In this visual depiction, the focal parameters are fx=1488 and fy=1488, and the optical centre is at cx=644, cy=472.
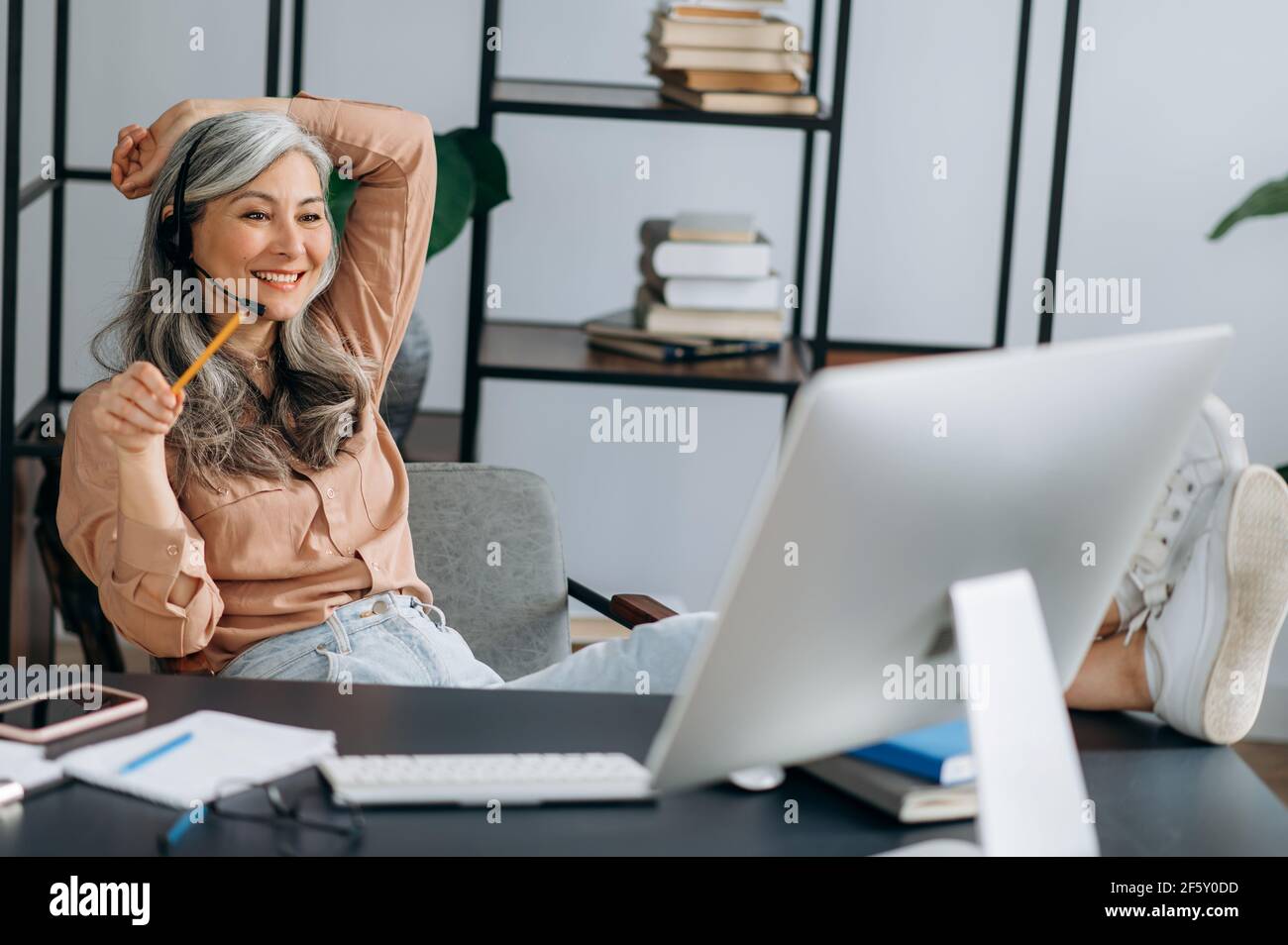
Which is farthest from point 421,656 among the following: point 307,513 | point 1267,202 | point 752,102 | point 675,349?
point 1267,202

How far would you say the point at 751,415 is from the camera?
354 centimetres

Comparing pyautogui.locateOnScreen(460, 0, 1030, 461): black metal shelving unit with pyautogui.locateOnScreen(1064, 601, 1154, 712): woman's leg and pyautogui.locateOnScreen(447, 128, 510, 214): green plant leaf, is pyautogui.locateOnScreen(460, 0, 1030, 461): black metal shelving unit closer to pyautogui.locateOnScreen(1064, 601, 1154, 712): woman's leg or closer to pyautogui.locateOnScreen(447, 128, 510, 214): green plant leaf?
pyautogui.locateOnScreen(447, 128, 510, 214): green plant leaf

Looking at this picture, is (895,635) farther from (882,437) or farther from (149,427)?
(149,427)

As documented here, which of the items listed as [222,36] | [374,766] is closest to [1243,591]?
[374,766]

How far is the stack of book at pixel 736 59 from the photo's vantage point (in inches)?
104

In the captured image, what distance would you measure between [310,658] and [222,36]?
1.92m

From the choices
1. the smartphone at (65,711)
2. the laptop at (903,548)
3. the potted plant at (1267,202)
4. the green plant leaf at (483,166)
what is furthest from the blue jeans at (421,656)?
the potted plant at (1267,202)

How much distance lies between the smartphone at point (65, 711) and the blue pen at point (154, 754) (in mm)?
85

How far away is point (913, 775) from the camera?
1.17 m

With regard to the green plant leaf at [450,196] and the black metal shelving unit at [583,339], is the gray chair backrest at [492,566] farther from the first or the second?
the green plant leaf at [450,196]

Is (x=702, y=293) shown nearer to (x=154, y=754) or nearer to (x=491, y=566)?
(x=491, y=566)

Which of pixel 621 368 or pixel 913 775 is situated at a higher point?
pixel 621 368

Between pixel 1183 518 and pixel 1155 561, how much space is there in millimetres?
84

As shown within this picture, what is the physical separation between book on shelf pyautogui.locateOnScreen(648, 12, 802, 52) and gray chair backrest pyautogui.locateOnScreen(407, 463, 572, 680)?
3.20 feet
